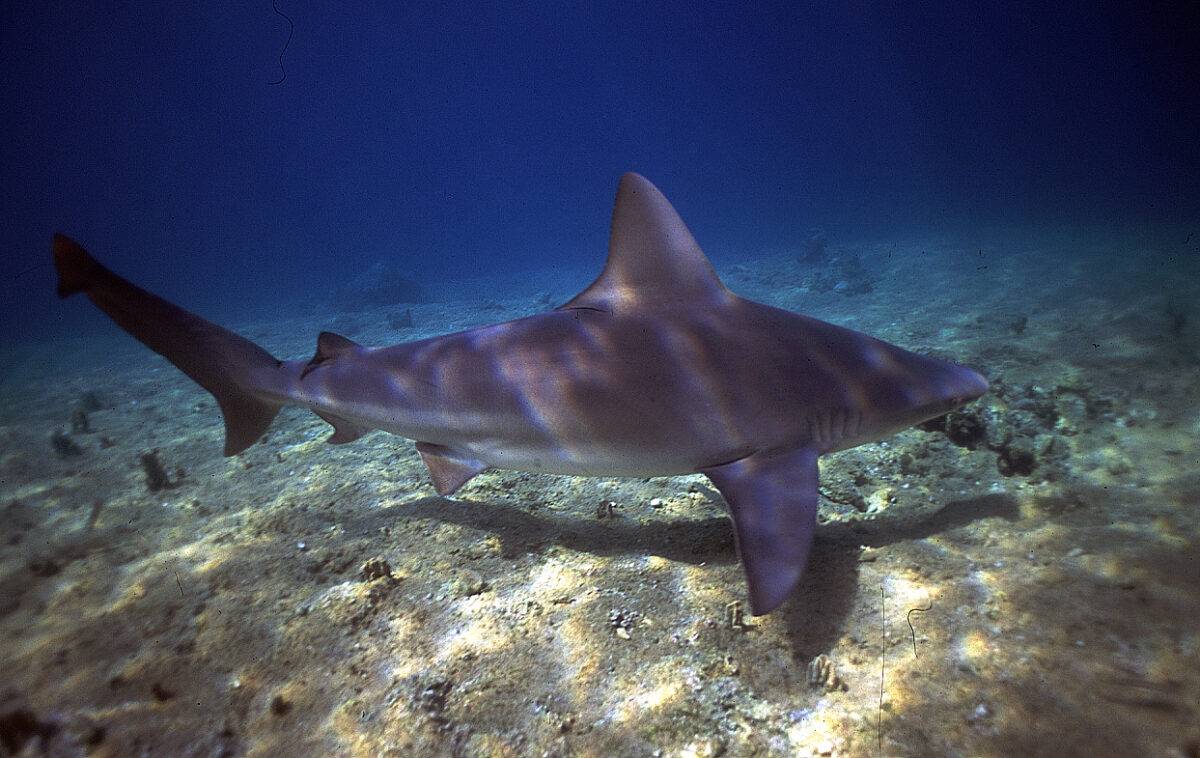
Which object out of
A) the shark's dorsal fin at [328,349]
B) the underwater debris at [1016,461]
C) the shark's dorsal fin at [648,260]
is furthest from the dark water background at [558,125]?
the shark's dorsal fin at [328,349]

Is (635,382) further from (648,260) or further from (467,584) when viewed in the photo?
(467,584)

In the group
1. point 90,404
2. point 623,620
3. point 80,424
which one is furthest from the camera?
point 90,404

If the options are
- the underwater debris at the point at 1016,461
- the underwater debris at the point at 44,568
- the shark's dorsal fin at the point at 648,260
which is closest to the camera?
the shark's dorsal fin at the point at 648,260

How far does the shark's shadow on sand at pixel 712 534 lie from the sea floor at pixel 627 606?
3 cm

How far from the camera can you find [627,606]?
295 cm

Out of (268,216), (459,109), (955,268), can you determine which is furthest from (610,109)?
(955,268)

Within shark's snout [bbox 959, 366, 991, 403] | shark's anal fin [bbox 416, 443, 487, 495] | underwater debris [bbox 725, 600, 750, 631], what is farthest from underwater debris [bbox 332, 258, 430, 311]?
shark's snout [bbox 959, 366, 991, 403]

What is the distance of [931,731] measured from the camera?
1913 mm

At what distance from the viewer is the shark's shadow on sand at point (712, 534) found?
2.96 m

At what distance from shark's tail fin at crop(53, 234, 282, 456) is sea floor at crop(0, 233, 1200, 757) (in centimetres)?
113

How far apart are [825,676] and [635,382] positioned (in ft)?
5.90

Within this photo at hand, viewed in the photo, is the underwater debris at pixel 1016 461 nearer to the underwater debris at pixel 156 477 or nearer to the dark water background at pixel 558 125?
the underwater debris at pixel 156 477

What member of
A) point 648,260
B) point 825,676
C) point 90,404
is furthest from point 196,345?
point 90,404

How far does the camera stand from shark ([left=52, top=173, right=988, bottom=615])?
2988mm
